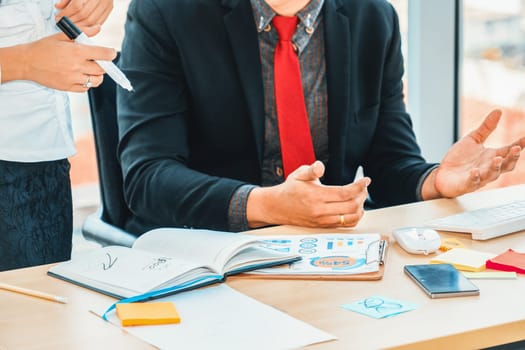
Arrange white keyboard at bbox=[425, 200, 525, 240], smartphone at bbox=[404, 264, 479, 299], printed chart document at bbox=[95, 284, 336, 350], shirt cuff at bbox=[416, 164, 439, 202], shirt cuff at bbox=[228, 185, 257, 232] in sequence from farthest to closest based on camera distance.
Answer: shirt cuff at bbox=[416, 164, 439, 202], shirt cuff at bbox=[228, 185, 257, 232], white keyboard at bbox=[425, 200, 525, 240], smartphone at bbox=[404, 264, 479, 299], printed chart document at bbox=[95, 284, 336, 350]

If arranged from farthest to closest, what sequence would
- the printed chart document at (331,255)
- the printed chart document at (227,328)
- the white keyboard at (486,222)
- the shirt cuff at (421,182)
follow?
1. the shirt cuff at (421,182)
2. the white keyboard at (486,222)
3. the printed chart document at (331,255)
4. the printed chart document at (227,328)

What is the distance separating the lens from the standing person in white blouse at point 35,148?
1.62 metres

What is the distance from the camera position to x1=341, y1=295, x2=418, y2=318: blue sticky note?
1.08 m

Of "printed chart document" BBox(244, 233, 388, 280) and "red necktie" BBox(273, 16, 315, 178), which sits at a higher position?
"red necktie" BBox(273, 16, 315, 178)

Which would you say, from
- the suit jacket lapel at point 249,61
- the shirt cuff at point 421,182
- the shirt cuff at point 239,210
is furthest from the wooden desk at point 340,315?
the suit jacket lapel at point 249,61

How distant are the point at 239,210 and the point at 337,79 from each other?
1.60ft

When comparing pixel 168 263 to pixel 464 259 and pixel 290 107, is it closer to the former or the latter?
pixel 464 259

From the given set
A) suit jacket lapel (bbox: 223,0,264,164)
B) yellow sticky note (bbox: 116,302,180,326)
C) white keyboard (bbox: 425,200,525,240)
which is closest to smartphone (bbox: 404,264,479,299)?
white keyboard (bbox: 425,200,525,240)

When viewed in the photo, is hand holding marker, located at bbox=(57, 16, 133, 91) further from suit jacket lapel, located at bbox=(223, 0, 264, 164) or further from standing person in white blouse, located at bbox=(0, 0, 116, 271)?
suit jacket lapel, located at bbox=(223, 0, 264, 164)

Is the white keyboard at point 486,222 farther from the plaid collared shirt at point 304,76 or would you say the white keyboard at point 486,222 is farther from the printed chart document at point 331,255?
the plaid collared shirt at point 304,76

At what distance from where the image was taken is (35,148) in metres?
1.71

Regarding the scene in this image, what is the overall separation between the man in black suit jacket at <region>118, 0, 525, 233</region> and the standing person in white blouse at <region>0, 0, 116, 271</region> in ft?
0.51

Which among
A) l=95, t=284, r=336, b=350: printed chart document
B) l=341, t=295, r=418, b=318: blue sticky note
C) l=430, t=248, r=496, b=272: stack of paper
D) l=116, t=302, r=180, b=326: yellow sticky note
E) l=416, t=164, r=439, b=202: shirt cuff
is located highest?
l=116, t=302, r=180, b=326: yellow sticky note

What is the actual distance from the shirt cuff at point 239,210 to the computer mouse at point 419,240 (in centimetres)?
35
